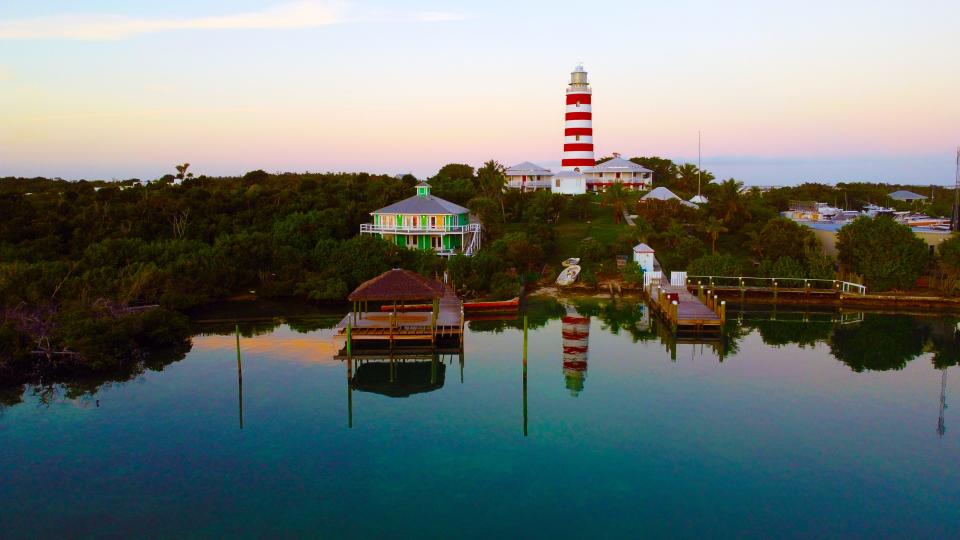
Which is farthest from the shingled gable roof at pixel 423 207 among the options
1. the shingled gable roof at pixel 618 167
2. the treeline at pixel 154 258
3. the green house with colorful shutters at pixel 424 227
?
the shingled gable roof at pixel 618 167

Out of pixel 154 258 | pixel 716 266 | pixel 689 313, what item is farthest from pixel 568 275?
pixel 154 258

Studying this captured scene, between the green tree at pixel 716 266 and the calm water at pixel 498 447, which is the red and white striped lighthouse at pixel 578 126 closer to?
the green tree at pixel 716 266

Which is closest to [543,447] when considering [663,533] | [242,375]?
[663,533]

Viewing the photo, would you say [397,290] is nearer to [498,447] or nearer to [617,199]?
[498,447]

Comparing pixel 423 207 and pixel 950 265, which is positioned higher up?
pixel 423 207

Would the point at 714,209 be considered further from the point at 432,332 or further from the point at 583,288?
the point at 432,332

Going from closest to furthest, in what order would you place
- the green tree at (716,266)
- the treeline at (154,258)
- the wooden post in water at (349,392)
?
the wooden post in water at (349,392), the treeline at (154,258), the green tree at (716,266)
